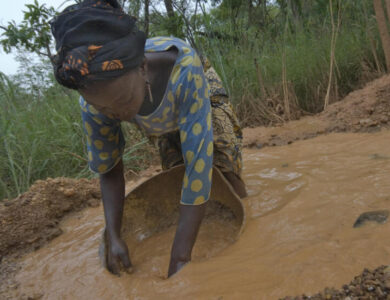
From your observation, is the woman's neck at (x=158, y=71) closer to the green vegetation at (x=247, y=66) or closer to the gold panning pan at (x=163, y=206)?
the gold panning pan at (x=163, y=206)

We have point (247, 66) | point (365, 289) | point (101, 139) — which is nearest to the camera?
point (365, 289)

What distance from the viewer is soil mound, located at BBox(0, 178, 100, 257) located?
6.71 feet

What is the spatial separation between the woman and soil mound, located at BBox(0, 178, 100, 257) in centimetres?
77

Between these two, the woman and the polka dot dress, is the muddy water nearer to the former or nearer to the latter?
the woman

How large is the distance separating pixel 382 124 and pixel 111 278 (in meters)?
2.74

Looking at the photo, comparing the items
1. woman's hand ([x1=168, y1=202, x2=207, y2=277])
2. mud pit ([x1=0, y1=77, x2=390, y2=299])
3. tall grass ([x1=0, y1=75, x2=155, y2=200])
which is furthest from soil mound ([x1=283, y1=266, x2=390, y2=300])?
tall grass ([x1=0, y1=75, x2=155, y2=200])

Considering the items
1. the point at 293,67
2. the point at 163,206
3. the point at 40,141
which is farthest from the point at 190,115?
the point at 293,67

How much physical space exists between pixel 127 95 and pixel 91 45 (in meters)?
0.20

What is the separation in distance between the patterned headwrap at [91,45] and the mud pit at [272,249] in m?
0.83

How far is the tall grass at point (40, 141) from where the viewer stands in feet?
9.09

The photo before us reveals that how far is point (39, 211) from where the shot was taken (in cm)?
223

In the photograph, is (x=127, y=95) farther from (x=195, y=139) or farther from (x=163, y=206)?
(x=163, y=206)

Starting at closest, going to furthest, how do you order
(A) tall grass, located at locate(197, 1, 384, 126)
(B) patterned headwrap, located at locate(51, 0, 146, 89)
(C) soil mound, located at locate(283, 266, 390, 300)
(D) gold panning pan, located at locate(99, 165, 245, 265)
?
(C) soil mound, located at locate(283, 266, 390, 300) < (B) patterned headwrap, located at locate(51, 0, 146, 89) < (D) gold panning pan, located at locate(99, 165, 245, 265) < (A) tall grass, located at locate(197, 1, 384, 126)

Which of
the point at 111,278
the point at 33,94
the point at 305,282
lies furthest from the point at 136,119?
the point at 33,94
